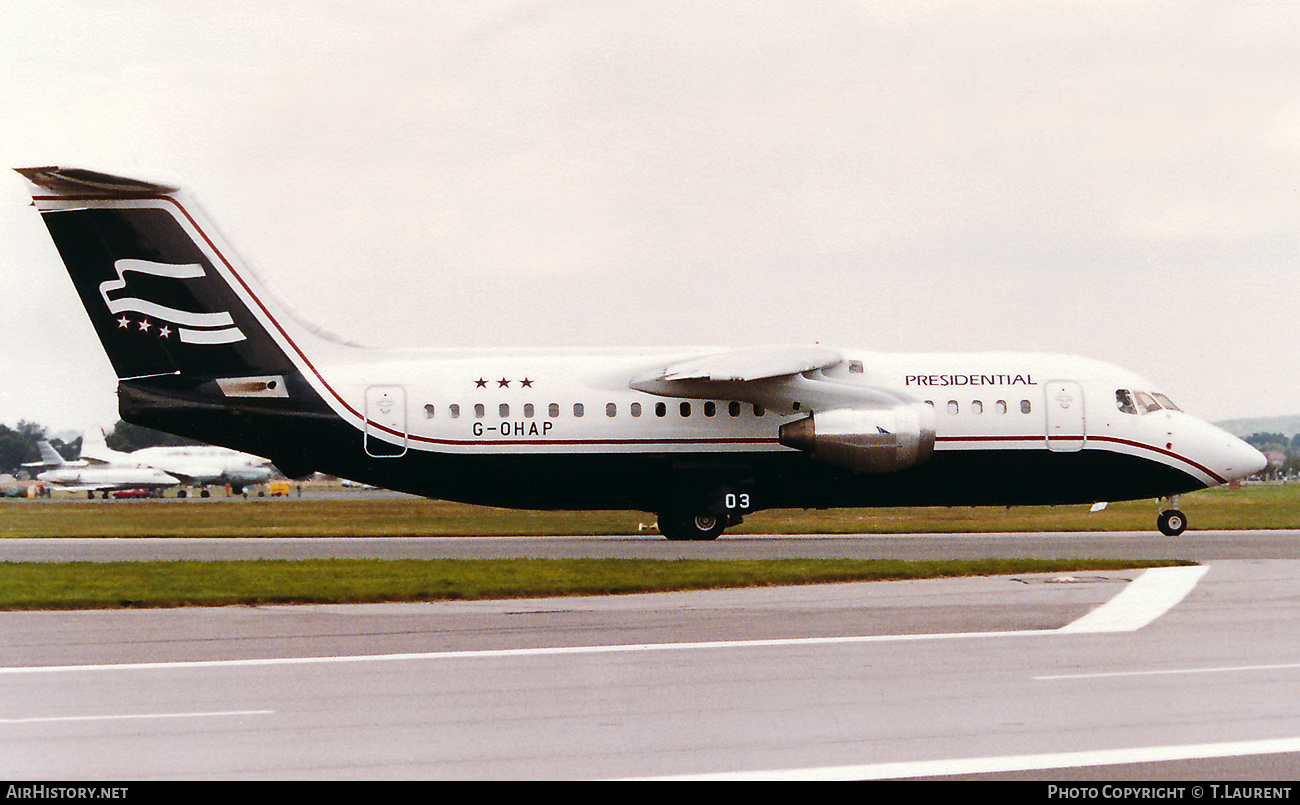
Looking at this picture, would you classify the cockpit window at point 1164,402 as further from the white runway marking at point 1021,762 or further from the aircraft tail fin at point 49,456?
the aircraft tail fin at point 49,456

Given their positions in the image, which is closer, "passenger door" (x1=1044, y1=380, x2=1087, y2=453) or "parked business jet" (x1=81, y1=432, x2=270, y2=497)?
"passenger door" (x1=1044, y1=380, x2=1087, y2=453)

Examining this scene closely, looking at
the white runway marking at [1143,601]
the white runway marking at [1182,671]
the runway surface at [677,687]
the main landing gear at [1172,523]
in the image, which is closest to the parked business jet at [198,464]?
the main landing gear at [1172,523]

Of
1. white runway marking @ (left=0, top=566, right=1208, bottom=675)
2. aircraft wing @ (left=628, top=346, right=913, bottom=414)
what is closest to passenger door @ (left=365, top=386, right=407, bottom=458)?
aircraft wing @ (left=628, top=346, right=913, bottom=414)

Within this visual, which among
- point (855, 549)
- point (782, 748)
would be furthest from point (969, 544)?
point (782, 748)

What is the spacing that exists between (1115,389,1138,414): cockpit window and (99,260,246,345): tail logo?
69.5ft

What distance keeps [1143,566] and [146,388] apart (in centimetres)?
2183

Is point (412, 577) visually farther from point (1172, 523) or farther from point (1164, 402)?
point (1164, 402)

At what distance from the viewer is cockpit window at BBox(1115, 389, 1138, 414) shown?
33.1 metres

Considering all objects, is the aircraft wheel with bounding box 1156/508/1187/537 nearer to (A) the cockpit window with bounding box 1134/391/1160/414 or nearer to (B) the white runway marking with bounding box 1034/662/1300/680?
(A) the cockpit window with bounding box 1134/391/1160/414

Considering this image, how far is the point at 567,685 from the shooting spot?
439 inches

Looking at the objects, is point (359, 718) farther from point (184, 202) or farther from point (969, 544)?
point (184, 202)

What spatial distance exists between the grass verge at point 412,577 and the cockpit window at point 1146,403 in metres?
11.0
